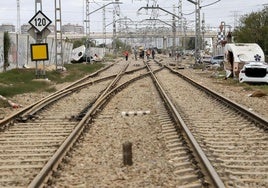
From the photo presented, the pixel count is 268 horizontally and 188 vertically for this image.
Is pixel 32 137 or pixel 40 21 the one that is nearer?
pixel 32 137

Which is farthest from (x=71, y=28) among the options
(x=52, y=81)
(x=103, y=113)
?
(x=103, y=113)

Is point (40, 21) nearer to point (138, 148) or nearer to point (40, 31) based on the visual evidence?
point (40, 31)

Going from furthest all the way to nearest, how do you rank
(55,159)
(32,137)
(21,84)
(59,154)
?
(21,84), (32,137), (59,154), (55,159)

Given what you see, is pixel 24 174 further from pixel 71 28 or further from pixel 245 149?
pixel 71 28

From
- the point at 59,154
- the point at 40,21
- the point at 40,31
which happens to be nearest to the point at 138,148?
the point at 59,154

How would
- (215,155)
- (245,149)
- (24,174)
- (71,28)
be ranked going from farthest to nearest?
(71,28)
(245,149)
(215,155)
(24,174)

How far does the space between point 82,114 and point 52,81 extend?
51.8ft

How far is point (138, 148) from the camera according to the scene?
364 inches

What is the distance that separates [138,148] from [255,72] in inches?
718

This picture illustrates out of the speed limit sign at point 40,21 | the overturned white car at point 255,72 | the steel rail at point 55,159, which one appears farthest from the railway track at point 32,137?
the overturned white car at point 255,72

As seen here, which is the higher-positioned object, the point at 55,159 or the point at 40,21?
the point at 40,21

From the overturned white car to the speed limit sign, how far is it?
10245mm

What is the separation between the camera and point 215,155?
849 cm

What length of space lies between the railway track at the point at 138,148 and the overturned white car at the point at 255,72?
1089cm
